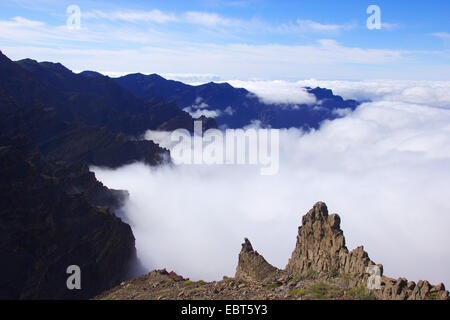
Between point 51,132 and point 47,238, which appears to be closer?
point 47,238

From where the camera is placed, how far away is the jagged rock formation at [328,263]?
116 ft

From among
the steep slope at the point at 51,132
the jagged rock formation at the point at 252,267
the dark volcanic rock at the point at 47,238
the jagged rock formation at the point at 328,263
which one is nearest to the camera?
the jagged rock formation at the point at 328,263

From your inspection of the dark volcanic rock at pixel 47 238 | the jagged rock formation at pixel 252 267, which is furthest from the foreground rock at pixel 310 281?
the dark volcanic rock at pixel 47 238

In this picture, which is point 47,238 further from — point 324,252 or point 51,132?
point 51,132

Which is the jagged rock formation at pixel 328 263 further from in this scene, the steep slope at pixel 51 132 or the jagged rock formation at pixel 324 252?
the steep slope at pixel 51 132

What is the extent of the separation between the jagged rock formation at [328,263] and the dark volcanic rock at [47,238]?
40.1 metres

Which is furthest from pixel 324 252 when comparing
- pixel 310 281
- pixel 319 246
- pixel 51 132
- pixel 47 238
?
pixel 51 132

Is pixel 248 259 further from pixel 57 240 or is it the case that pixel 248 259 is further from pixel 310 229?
pixel 57 240

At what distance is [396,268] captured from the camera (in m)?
154

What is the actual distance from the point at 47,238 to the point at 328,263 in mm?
63897

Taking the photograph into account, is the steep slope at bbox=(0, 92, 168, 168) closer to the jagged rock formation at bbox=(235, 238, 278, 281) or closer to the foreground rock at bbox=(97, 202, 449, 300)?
the jagged rock formation at bbox=(235, 238, 278, 281)

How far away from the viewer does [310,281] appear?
47312 millimetres

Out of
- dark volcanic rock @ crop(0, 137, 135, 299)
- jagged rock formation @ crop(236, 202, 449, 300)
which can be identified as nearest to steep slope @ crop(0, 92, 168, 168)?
dark volcanic rock @ crop(0, 137, 135, 299)
